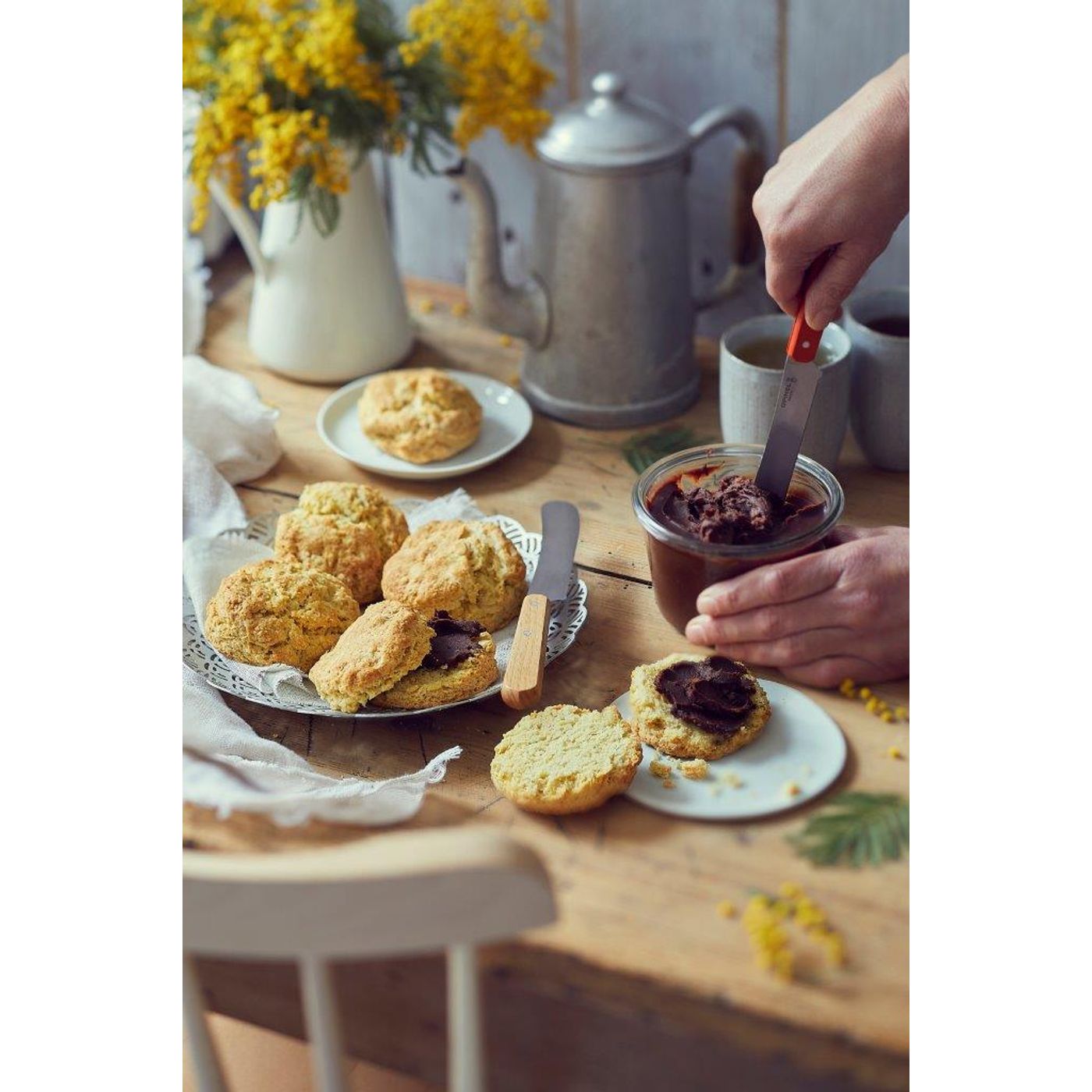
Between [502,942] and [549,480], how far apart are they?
658mm

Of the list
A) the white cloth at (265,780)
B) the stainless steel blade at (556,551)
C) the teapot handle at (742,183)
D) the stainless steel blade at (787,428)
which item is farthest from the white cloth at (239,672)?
the teapot handle at (742,183)

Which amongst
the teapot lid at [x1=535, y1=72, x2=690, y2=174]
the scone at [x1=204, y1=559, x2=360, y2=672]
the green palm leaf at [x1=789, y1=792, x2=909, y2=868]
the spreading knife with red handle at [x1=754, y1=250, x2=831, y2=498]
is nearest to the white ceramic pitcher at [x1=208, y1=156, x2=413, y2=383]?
the teapot lid at [x1=535, y1=72, x2=690, y2=174]

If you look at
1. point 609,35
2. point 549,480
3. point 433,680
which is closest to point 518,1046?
point 433,680

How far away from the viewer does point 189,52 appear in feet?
4.51

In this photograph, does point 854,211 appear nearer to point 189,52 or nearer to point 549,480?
point 549,480

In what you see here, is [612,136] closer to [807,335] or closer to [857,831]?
[807,335]

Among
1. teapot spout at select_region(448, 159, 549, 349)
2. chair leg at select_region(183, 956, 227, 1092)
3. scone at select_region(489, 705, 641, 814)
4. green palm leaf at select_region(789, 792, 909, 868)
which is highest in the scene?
teapot spout at select_region(448, 159, 549, 349)

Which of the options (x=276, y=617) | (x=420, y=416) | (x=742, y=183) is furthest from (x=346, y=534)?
(x=742, y=183)

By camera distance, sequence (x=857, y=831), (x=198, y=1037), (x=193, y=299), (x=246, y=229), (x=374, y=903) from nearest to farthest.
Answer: (x=374, y=903)
(x=198, y=1037)
(x=857, y=831)
(x=246, y=229)
(x=193, y=299)

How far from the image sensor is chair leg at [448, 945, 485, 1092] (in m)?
0.67

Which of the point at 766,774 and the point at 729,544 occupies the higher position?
the point at 729,544

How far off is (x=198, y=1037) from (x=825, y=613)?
560mm

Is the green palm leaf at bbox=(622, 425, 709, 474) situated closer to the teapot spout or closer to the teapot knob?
the teapot spout

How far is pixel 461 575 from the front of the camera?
1.09 meters
